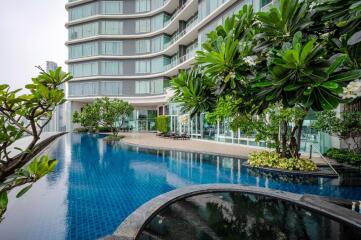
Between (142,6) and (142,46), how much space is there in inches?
276

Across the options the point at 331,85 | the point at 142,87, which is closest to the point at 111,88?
the point at 142,87

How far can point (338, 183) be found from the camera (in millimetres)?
8320

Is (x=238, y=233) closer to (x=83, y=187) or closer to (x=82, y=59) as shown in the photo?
(x=83, y=187)

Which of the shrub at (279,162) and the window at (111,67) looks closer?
the shrub at (279,162)

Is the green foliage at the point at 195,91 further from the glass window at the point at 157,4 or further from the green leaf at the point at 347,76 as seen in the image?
the glass window at the point at 157,4

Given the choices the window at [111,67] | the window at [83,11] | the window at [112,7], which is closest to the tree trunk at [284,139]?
the window at [111,67]

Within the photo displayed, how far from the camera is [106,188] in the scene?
812cm

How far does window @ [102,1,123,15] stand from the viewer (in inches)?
1663

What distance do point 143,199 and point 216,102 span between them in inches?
198

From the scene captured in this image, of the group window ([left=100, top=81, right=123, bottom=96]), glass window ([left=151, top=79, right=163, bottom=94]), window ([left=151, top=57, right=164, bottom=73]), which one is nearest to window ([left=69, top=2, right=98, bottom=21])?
window ([left=100, top=81, right=123, bottom=96])

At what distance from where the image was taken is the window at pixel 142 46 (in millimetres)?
41641

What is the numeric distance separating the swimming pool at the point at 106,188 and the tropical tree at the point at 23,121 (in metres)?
3.50

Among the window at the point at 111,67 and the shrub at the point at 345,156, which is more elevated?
the window at the point at 111,67

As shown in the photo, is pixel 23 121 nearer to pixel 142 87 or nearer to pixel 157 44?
pixel 157 44
